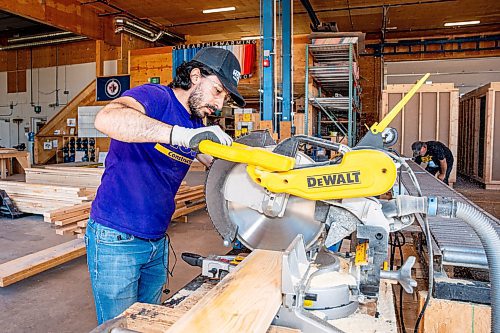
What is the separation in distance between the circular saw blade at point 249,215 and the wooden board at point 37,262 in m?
2.58

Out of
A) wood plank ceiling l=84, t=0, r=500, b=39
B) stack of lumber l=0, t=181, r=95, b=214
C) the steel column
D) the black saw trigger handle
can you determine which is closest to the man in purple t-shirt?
the black saw trigger handle

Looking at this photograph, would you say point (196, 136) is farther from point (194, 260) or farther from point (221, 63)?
point (194, 260)

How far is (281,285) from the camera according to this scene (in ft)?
3.02

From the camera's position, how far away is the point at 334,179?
3.21ft

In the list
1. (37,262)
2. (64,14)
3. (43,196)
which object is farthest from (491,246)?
(64,14)

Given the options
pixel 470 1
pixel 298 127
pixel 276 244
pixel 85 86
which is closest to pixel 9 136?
pixel 85 86

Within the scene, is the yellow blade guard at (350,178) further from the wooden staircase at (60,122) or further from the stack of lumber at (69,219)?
the wooden staircase at (60,122)

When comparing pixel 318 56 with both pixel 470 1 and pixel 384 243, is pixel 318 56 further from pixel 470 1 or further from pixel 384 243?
pixel 384 243

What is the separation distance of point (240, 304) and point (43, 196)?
17.0 feet

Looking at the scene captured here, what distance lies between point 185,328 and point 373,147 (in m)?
0.60

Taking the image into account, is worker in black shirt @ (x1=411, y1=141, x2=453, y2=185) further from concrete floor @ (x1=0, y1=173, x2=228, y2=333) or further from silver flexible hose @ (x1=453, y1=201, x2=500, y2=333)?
silver flexible hose @ (x1=453, y1=201, x2=500, y2=333)

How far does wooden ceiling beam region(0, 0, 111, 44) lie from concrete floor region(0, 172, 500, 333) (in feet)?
15.4

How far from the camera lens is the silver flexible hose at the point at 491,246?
92 centimetres

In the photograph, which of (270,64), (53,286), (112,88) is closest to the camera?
(53,286)
